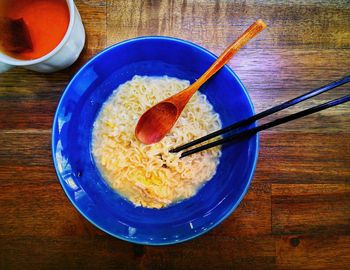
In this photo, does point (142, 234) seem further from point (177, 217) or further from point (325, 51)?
point (325, 51)

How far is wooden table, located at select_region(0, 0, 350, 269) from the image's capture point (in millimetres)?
1371

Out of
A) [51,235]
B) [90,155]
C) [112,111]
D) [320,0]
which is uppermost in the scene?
[320,0]

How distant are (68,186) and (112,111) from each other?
303mm

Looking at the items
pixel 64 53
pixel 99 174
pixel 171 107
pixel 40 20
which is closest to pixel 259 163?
pixel 171 107

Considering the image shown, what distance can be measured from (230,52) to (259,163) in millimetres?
436

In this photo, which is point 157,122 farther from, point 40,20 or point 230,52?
point 40,20

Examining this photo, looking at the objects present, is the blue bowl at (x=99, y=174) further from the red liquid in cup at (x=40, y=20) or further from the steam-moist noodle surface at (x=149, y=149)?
the red liquid in cup at (x=40, y=20)

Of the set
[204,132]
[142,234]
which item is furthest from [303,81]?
[142,234]

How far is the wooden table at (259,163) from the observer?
4.50ft

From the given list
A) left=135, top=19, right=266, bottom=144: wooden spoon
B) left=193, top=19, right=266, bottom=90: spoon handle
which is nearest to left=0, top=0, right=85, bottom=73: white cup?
left=135, top=19, right=266, bottom=144: wooden spoon

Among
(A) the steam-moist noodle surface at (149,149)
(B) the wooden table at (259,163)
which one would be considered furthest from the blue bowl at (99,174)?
(B) the wooden table at (259,163)

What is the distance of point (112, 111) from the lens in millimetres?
1326

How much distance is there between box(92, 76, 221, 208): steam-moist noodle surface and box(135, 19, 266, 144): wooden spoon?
3 cm

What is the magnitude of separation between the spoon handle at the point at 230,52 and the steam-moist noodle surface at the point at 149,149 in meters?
0.14
